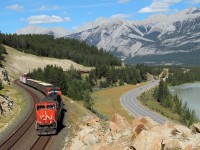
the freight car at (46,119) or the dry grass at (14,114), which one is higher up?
→ the freight car at (46,119)

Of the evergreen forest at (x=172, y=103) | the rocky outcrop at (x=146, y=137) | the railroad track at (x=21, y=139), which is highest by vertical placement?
the rocky outcrop at (x=146, y=137)

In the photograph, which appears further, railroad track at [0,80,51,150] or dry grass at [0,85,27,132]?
dry grass at [0,85,27,132]

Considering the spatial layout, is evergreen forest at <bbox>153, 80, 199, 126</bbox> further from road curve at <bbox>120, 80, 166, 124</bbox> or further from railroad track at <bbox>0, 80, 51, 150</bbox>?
railroad track at <bbox>0, 80, 51, 150</bbox>

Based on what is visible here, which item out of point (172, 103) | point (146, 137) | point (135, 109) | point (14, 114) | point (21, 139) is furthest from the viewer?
point (172, 103)

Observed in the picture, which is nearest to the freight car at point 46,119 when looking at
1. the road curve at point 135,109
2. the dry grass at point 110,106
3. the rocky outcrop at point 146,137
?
the rocky outcrop at point 146,137

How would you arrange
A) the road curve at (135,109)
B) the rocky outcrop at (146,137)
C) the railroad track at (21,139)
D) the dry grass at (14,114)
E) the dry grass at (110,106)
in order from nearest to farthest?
the rocky outcrop at (146,137)
the railroad track at (21,139)
the dry grass at (14,114)
the road curve at (135,109)
the dry grass at (110,106)

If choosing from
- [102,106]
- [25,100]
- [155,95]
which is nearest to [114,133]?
[25,100]

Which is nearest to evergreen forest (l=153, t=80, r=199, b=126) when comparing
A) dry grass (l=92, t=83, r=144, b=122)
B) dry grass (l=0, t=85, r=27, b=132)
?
dry grass (l=92, t=83, r=144, b=122)

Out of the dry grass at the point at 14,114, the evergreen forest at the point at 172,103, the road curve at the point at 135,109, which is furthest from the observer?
the evergreen forest at the point at 172,103

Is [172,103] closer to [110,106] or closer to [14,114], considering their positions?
[110,106]

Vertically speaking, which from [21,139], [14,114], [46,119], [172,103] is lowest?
[172,103]

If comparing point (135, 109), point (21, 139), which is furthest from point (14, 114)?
point (135, 109)

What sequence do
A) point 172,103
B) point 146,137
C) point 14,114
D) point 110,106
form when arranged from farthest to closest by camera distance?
point 172,103 → point 110,106 → point 14,114 → point 146,137

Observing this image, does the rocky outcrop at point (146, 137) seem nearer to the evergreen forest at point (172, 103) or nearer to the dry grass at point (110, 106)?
the dry grass at point (110, 106)
